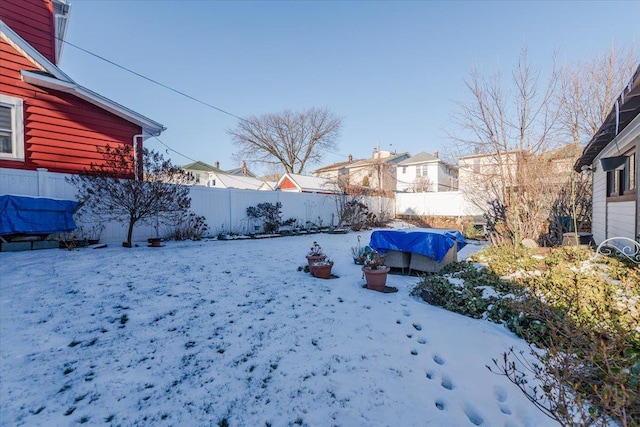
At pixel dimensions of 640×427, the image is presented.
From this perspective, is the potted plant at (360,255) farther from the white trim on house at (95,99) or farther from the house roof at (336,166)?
the house roof at (336,166)

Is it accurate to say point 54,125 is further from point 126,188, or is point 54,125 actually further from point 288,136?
point 288,136

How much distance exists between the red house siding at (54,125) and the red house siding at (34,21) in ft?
4.48

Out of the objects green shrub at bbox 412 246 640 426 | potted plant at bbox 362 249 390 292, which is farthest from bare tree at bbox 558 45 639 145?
potted plant at bbox 362 249 390 292

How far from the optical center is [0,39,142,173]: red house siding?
276 inches

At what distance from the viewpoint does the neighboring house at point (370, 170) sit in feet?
98.5

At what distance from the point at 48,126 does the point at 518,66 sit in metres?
12.6

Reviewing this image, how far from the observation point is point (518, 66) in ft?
27.6

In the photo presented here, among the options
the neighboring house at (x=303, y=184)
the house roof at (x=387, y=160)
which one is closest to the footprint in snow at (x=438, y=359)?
the neighboring house at (x=303, y=184)

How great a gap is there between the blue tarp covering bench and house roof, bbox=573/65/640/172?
2884 millimetres

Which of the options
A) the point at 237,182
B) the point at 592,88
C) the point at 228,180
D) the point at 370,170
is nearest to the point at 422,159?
the point at 370,170

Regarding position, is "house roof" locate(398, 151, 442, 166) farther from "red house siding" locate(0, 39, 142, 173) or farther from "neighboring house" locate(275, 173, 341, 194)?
"red house siding" locate(0, 39, 142, 173)

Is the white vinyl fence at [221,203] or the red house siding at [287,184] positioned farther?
the red house siding at [287,184]

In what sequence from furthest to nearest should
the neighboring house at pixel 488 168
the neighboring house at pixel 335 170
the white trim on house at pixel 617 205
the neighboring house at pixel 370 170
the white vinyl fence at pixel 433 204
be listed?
the neighboring house at pixel 335 170 → the neighboring house at pixel 370 170 → the white vinyl fence at pixel 433 204 → the neighboring house at pixel 488 168 → the white trim on house at pixel 617 205

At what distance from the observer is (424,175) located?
30.7 meters
